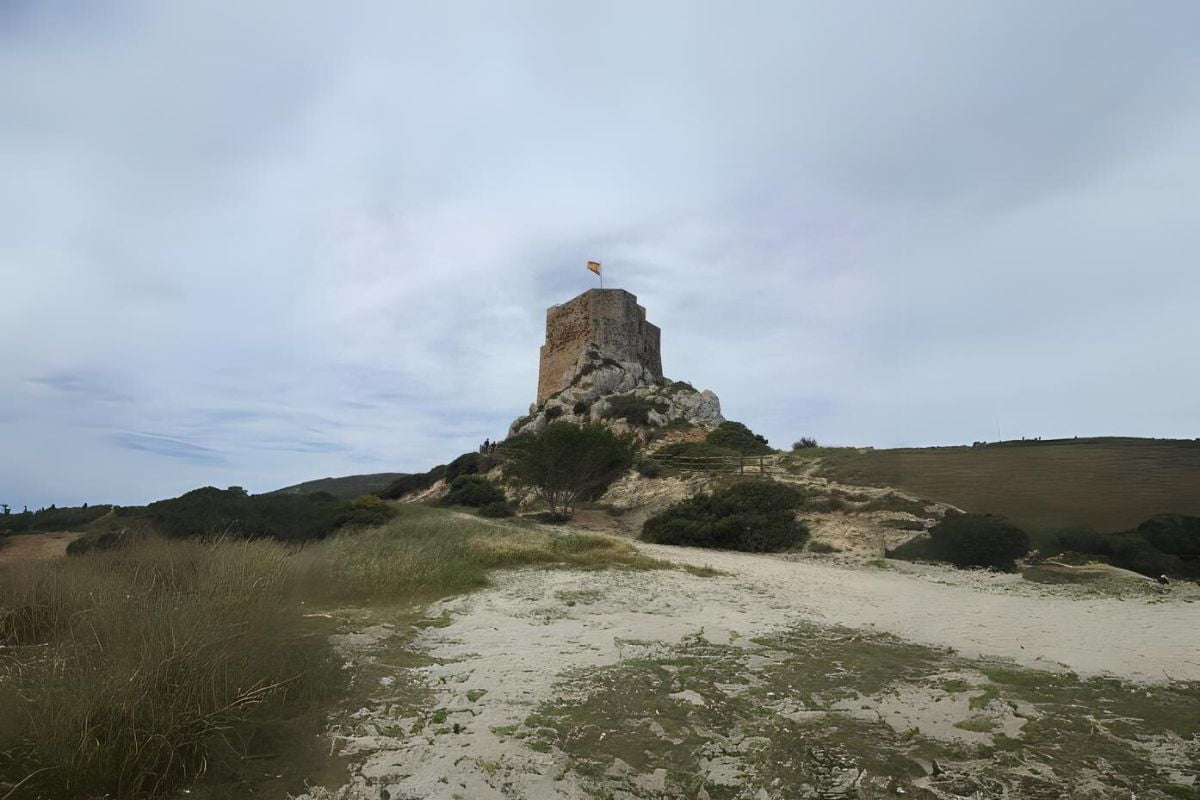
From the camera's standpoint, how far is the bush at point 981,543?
13906 mm

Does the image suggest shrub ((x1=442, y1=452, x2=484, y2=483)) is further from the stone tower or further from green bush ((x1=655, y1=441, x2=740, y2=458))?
Answer: green bush ((x1=655, y1=441, x2=740, y2=458))

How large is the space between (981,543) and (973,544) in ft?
0.56

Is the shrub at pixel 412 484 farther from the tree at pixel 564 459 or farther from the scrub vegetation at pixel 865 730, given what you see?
the scrub vegetation at pixel 865 730

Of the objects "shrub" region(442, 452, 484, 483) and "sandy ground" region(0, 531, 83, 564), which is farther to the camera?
Result: "shrub" region(442, 452, 484, 483)

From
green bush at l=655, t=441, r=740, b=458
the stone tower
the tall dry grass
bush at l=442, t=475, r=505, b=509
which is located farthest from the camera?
the stone tower

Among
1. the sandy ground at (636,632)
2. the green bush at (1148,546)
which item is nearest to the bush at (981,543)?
the green bush at (1148,546)

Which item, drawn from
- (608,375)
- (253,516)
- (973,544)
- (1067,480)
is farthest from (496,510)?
(608,375)

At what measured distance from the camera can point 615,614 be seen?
8336 millimetres

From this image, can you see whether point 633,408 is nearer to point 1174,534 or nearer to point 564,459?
point 564,459

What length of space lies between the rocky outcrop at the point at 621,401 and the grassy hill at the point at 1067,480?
19935mm

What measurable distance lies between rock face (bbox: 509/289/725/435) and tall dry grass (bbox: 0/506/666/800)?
32.0 meters

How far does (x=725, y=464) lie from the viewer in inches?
1078

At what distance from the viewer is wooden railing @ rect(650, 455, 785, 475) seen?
26.6 metres

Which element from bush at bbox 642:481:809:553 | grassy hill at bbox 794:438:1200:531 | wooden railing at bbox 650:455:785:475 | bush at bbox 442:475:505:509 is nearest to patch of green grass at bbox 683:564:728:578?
bush at bbox 642:481:809:553
